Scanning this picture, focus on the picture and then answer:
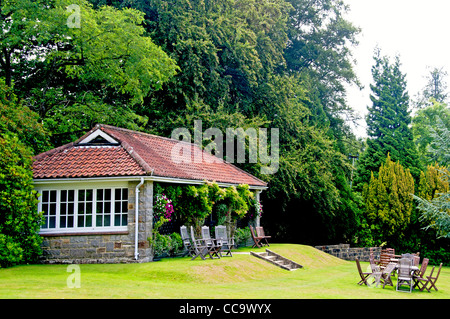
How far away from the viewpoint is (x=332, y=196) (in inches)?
1243

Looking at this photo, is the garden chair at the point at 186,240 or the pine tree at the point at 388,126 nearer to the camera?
the garden chair at the point at 186,240

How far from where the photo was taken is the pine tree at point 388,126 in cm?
3728

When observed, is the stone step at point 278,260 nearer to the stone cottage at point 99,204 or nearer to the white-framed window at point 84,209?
the stone cottage at point 99,204

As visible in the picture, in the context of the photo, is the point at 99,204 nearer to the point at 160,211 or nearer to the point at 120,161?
the point at 120,161

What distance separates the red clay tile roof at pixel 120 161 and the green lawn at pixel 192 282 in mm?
3126

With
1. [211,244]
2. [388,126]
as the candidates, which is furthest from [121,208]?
[388,126]

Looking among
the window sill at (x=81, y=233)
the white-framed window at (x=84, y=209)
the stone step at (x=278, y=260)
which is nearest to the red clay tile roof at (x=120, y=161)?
the white-framed window at (x=84, y=209)

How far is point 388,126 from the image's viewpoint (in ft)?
126

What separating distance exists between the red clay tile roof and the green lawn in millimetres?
3126

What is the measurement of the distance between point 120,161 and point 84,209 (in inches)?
81.2

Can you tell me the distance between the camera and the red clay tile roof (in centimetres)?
1778

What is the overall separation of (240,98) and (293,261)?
12972 mm
